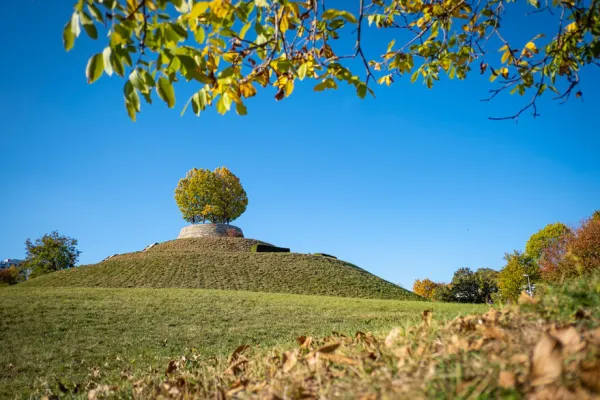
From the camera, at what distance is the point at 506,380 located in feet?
4.33

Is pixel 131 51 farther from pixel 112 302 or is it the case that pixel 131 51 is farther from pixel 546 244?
pixel 546 244

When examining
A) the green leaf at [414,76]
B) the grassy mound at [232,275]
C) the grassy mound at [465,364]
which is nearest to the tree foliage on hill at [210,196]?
the grassy mound at [232,275]

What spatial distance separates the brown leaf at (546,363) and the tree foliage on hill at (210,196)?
5406cm

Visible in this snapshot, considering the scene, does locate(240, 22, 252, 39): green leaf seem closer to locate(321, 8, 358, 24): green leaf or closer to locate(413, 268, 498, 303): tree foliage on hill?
locate(321, 8, 358, 24): green leaf

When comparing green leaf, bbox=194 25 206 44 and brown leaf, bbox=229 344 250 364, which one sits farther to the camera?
brown leaf, bbox=229 344 250 364

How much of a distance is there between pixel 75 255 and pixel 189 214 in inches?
646

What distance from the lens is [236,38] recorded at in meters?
2.76

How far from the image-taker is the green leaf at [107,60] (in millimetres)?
1805

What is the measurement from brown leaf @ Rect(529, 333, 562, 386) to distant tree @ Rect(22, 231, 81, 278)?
58826mm

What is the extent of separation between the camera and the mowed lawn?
5.70m

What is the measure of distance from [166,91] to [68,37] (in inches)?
19.6

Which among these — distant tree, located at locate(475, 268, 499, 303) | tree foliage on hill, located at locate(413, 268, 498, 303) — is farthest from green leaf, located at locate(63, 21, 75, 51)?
distant tree, located at locate(475, 268, 499, 303)

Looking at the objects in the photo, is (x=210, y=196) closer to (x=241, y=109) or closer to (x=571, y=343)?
(x=241, y=109)

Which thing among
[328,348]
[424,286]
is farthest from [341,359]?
[424,286]
